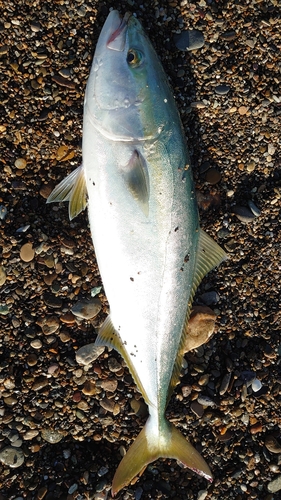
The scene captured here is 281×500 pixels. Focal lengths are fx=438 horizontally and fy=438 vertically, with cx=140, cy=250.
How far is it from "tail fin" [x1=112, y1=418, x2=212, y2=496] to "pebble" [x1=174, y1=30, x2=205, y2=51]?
8.53 ft

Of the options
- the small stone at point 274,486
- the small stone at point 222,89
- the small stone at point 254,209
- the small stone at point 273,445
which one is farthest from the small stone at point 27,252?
the small stone at point 274,486

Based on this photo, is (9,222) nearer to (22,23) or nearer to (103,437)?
(22,23)

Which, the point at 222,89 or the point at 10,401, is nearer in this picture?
the point at 10,401

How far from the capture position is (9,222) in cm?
296

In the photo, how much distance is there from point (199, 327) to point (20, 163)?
168 centimetres

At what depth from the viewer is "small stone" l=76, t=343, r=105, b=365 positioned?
2.98 meters

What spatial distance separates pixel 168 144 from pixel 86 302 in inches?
48.0

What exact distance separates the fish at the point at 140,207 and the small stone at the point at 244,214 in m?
0.56

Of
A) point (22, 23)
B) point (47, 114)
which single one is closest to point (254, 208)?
point (47, 114)

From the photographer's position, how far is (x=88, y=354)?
299cm

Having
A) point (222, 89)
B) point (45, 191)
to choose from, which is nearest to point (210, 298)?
point (45, 191)

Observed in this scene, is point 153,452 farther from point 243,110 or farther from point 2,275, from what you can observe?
point 243,110

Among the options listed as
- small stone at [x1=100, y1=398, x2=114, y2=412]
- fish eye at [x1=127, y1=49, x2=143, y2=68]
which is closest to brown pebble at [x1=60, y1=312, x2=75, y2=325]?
small stone at [x1=100, y1=398, x2=114, y2=412]

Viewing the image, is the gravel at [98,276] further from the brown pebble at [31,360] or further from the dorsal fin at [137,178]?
the dorsal fin at [137,178]
